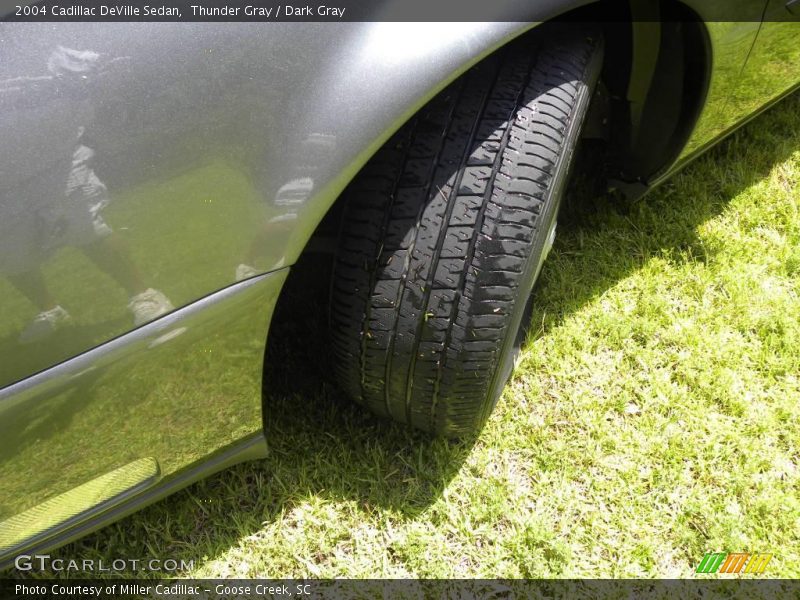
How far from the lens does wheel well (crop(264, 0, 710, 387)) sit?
5.52 ft

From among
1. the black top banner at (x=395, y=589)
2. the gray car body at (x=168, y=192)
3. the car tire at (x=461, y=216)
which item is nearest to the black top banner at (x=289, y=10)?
the gray car body at (x=168, y=192)

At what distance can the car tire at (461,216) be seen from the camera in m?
1.45

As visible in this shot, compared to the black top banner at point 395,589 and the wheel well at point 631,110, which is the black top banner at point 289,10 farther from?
the black top banner at point 395,589

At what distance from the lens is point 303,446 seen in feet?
6.29

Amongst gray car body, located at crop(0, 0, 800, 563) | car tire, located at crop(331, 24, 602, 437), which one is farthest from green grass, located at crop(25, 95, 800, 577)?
gray car body, located at crop(0, 0, 800, 563)

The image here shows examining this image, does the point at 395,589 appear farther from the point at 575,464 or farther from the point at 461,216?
the point at 461,216

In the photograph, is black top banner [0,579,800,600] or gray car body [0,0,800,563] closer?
gray car body [0,0,800,563]

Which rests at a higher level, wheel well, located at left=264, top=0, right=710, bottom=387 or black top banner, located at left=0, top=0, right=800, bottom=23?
black top banner, located at left=0, top=0, right=800, bottom=23

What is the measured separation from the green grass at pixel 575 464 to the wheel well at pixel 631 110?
0.62 ft

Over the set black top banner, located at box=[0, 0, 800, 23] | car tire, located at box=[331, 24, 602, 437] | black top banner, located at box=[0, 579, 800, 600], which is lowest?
black top banner, located at box=[0, 579, 800, 600]

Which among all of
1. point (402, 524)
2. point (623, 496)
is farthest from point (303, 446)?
point (623, 496)

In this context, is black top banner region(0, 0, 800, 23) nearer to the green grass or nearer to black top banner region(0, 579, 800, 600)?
the green grass

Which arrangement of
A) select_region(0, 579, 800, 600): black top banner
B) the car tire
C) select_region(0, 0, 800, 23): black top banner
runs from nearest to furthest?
select_region(0, 0, 800, 23): black top banner < the car tire < select_region(0, 579, 800, 600): black top banner

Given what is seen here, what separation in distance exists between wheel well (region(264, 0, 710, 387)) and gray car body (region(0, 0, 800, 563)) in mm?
394
